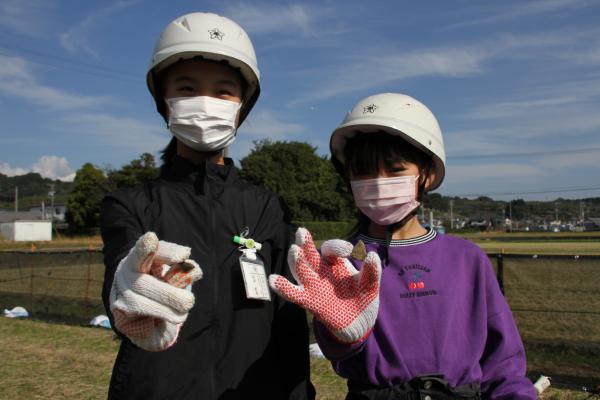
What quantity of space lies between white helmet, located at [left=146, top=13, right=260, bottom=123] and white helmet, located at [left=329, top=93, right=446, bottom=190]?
1.46ft

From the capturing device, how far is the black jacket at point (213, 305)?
5.92ft

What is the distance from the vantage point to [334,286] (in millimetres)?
1712

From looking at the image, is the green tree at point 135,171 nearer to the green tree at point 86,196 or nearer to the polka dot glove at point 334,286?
the green tree at point 86,196

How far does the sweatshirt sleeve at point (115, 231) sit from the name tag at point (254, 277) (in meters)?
0.37

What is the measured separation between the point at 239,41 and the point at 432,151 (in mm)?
935

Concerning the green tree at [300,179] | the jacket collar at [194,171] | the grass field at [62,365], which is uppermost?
the green tree at [300,179]

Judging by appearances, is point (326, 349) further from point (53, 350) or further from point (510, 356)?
point (53, 350)

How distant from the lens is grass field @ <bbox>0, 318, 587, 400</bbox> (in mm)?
5684

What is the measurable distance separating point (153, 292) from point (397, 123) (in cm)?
133

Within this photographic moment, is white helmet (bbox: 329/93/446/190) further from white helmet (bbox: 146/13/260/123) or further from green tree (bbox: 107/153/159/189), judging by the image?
green tree (bbox: 107/153/159/189)

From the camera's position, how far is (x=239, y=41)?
2.24m

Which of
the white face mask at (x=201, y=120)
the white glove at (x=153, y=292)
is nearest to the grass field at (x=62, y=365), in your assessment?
the white face mask at (x=201, y=120)

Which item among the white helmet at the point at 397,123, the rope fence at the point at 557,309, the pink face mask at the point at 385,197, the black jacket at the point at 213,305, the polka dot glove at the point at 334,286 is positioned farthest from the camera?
the rope fence at the point at 557,309

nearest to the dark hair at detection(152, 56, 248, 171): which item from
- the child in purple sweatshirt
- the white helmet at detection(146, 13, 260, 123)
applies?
the white helmet at detection(146, 13, 260, 123)
